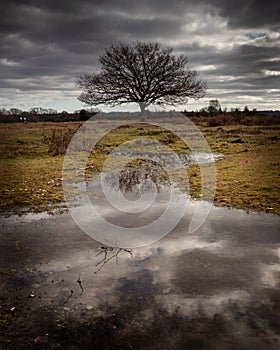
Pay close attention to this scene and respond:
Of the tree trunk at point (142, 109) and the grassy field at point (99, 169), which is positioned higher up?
the tree trunk at point (142, 109)

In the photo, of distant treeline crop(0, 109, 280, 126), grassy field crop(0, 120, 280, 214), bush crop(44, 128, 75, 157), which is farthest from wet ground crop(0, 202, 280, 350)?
distant treeline crop(0, 109, 280, 126)

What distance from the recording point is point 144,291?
147 inches

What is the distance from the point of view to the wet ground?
3014 mm

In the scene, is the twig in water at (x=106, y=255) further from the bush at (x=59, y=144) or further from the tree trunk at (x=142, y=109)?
the tree trunk at (x=142, y=109)

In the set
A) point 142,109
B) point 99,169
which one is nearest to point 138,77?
point 142,109

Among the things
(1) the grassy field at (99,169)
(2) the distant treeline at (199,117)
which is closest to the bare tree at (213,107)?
(2) the distant treeline at (199,117)

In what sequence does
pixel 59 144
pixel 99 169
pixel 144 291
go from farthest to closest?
pixel 59 144 → pixel 99 169 → pixel 144 291

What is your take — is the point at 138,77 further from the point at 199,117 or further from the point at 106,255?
the point at 106,255

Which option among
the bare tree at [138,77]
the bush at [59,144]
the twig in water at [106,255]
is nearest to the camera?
the twig in water at [106,255]

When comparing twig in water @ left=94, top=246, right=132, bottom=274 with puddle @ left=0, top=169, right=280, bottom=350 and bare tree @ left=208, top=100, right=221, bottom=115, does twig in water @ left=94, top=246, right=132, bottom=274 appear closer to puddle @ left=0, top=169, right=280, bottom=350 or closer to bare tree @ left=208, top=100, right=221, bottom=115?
puddle @ left=0, top=169, right=280, bottom=350

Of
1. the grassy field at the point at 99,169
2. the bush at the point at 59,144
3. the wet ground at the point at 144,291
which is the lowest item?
the wet ground at the point at 144,291

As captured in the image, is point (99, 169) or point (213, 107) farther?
point (213, 107)

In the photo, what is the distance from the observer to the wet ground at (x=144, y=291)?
119 inches

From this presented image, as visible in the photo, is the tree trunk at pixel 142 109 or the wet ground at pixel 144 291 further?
the tree trunk at pixel 142 109
